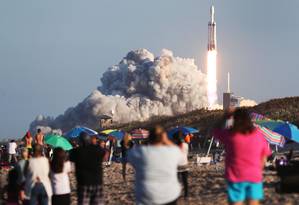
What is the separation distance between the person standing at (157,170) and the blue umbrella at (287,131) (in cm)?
1318

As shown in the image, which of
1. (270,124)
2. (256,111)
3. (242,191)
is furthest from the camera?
(256,111)

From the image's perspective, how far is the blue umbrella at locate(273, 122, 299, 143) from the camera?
20406mm

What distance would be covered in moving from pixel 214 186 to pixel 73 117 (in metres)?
63.8

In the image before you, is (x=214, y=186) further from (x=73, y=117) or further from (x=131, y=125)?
(x=73, y=117)

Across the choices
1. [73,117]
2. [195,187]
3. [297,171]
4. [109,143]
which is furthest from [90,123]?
[297,171]

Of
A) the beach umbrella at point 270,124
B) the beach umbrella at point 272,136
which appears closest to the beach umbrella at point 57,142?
the beach umbrella at point 270,124

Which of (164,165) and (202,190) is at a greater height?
(164,165)

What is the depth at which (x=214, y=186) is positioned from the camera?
17.3 meters

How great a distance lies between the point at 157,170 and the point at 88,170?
234 cm

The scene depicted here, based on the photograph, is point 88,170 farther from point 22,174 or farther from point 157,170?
point 157,170

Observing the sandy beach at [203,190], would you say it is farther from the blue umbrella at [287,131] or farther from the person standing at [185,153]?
the blue umbrella at [287,131]

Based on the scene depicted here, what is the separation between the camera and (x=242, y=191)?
799 centimetres

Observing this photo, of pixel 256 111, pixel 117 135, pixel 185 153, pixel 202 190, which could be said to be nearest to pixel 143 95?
pixel 256 111

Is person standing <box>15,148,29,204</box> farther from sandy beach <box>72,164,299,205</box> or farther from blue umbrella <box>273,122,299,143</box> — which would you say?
→ blue umbrella <box>273,122,299,143</box>
